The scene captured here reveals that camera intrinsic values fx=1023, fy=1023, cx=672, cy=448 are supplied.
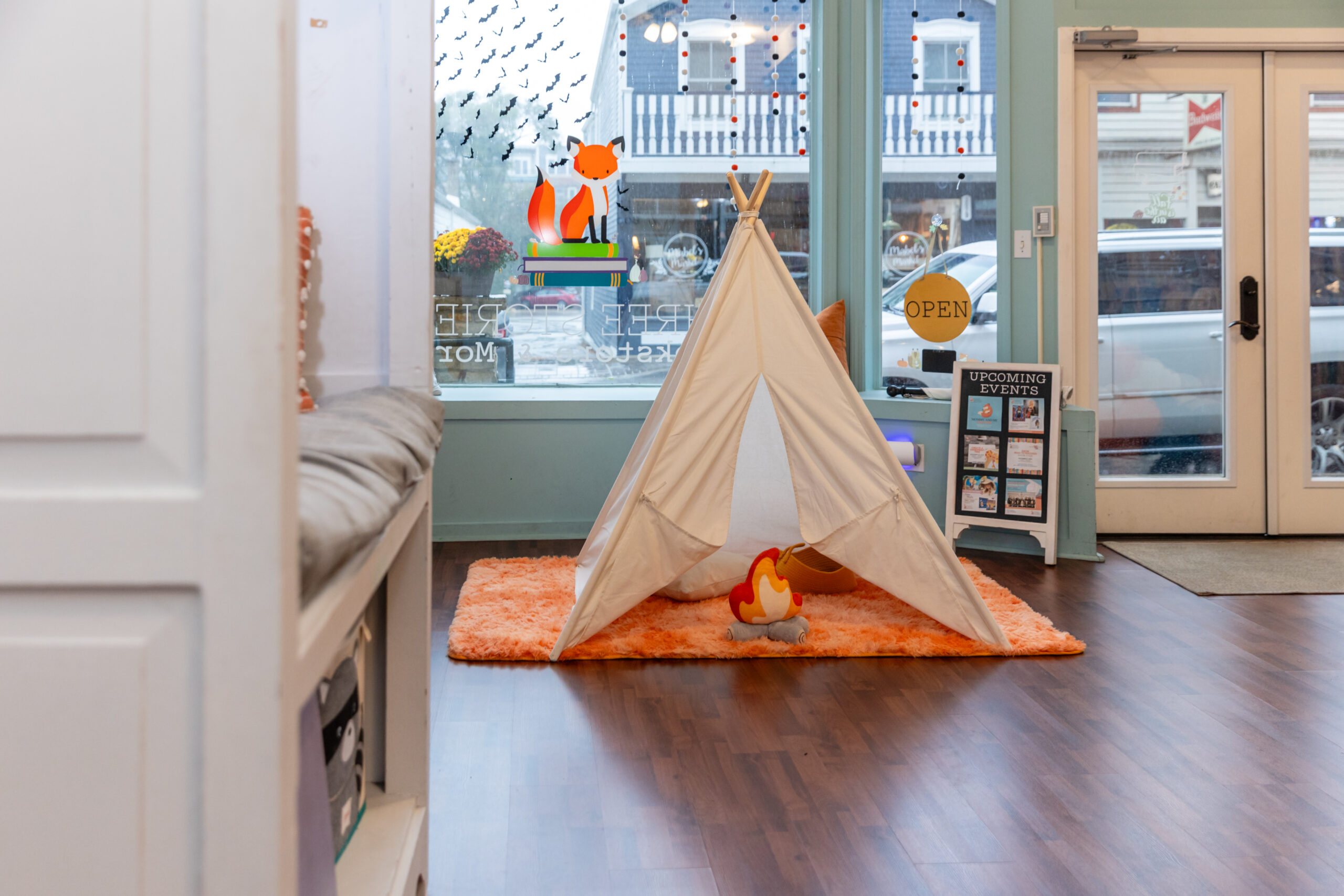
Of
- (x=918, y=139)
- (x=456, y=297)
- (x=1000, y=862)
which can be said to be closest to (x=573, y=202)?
(x=456, y=297)

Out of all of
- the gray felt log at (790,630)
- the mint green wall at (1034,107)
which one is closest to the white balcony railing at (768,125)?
the mint green wall at (1034,107)

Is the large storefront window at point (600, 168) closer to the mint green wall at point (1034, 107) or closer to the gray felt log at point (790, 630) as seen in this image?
the mint green wall at point (1034, 107)

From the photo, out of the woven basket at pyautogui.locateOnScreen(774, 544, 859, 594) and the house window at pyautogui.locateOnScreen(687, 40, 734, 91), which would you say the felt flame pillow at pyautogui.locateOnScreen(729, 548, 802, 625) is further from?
the house window at pyautogui.locateOnScreen(687, 40, 734, 91)

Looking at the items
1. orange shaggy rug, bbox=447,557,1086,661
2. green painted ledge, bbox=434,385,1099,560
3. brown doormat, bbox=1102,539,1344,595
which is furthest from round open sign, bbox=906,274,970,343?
orange shaggy rug, bbox=447,557,1086,661

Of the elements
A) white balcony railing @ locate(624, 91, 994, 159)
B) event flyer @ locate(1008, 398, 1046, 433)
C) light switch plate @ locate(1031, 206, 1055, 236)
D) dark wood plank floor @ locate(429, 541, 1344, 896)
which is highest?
white balcony railing @ locate(624, 91, 994, 159)

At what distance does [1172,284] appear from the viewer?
425 cm

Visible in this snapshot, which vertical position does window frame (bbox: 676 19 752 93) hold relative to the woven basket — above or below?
above

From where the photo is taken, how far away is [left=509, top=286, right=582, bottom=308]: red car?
4395 mm

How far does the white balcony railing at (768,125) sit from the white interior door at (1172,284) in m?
0.47

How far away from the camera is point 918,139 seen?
4.33 m

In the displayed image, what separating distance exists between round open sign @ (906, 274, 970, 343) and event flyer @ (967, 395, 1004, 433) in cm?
39

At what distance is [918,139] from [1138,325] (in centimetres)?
120

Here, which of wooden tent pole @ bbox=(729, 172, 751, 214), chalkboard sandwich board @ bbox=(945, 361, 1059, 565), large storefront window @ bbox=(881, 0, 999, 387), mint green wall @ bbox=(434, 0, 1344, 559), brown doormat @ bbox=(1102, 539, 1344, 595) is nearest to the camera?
wooden tent pole @ bbox=(729, 172, 751, 214)

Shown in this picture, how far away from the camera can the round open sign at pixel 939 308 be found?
4.21 meters
